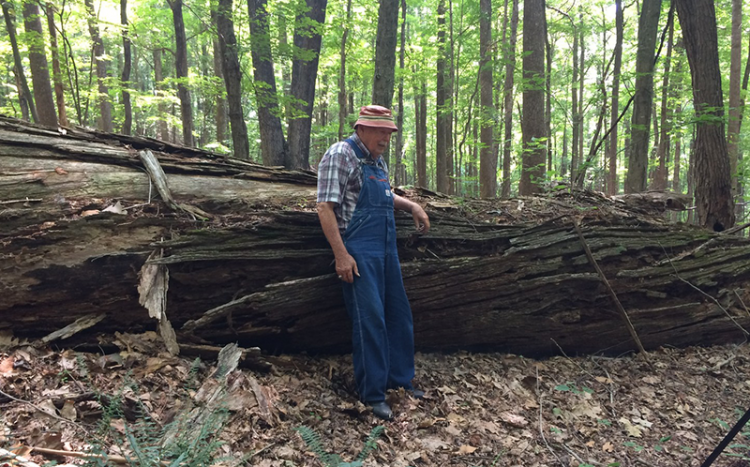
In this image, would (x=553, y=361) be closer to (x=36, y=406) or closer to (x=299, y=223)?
(x=299, y=223)

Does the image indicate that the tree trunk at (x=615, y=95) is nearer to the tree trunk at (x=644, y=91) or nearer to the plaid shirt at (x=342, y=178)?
the tree trunk at (x=644, y=91)

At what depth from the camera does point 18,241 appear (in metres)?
3.31

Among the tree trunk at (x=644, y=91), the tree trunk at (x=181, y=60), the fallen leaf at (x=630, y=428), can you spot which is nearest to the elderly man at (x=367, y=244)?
the fallen leaf at (x=630, y=428)

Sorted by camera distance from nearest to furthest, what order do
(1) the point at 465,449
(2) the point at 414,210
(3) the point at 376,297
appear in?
Answer: 1. (1) the point at 465,449
2. (3) the point at 376,297
3. (2) the point at 414,210

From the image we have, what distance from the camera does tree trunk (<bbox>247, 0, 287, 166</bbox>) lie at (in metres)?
7.23

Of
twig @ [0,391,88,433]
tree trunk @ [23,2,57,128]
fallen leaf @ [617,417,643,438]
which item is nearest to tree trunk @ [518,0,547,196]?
fallen leaf @ [617,417,643,438]

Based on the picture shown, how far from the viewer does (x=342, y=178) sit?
11.4ft

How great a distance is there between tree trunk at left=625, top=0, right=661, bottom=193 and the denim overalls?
6774 mm

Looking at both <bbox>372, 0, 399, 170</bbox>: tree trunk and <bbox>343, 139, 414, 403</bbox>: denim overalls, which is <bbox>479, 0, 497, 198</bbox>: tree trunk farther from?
<bbox>343, 139, 414, 403</bbox>: denim overalls

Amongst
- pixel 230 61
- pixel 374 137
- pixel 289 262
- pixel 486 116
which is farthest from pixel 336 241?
pixel 486 116

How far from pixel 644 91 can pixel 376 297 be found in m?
7.79

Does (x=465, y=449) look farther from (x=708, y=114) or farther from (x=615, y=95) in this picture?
(x=615, y=95)

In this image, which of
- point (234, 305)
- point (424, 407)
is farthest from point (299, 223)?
point (424, 407)

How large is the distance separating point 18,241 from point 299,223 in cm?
228
